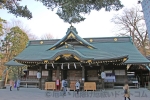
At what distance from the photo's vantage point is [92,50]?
18.1 metres

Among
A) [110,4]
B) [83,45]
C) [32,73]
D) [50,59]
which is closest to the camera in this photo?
[110,4]

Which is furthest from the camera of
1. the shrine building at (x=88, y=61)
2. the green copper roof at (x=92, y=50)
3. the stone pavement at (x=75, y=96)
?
the green copper roof at (x=92, y=50)

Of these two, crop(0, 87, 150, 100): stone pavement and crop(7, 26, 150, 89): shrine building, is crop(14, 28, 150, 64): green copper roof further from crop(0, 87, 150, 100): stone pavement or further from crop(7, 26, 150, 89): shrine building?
crop(0, 87, 150, 100): stone pavement

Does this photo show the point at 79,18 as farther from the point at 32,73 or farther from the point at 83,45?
the point at 32,73

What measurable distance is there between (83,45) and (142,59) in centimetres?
668

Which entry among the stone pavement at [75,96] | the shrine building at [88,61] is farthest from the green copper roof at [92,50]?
the stone pavement at [75,96]

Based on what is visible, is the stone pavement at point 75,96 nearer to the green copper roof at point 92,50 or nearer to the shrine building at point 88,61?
the shrine building at point 88,61

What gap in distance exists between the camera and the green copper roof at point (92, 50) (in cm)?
1600

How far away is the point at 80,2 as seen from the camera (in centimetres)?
683

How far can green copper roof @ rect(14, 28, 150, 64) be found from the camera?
16.0 metres

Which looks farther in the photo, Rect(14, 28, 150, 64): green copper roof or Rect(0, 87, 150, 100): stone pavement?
Rect(14, 28, 150, 64): green copper roof

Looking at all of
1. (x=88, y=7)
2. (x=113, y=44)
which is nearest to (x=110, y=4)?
(x=88, y=7)

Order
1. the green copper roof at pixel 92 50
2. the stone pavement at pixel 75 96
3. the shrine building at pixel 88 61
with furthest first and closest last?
the green copper roof at pixel 92 50 → the shrine building at pixel 88 61 → the stone pavement at pixel 75 96

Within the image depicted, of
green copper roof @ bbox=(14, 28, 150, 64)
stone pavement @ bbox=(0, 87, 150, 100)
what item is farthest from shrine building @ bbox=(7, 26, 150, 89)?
stone pavement @ bbox=(0, 87, 150, 100)
